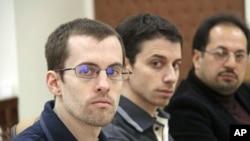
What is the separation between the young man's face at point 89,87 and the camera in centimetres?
113

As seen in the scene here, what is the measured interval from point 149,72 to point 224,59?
2.07 feet

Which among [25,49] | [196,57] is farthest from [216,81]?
[25,49]

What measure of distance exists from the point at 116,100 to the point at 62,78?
166 mm

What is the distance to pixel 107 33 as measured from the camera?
120 cm

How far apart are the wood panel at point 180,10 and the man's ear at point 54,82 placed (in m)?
2.79

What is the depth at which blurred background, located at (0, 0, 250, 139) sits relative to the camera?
3.19 metres

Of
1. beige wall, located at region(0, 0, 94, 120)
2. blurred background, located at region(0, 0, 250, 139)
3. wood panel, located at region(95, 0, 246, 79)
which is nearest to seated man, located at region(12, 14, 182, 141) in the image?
blurred background, located at region(0, 0, 250, 139)

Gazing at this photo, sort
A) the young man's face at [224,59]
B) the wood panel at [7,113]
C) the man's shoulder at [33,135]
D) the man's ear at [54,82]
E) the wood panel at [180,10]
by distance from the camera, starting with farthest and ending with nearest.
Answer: the wood panel at [180,10], the wood panel at [7,113], the young man's face at [224,59], the man's ear at [54,82], the man's shoulder at [33,135]

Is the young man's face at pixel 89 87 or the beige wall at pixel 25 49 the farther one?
the beige wall at pixel 25 49

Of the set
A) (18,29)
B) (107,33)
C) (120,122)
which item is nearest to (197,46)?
(120,122)

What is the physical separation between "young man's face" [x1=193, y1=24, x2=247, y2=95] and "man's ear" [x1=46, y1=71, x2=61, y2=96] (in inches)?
43.3

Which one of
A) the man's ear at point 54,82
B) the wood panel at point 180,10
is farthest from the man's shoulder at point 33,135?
the wood panel at point 180,10

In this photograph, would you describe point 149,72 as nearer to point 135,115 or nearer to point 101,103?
point 135,115

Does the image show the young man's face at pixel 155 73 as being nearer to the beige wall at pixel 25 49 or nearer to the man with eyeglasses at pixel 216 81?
the man with eyeglasses at pixel 216 81
